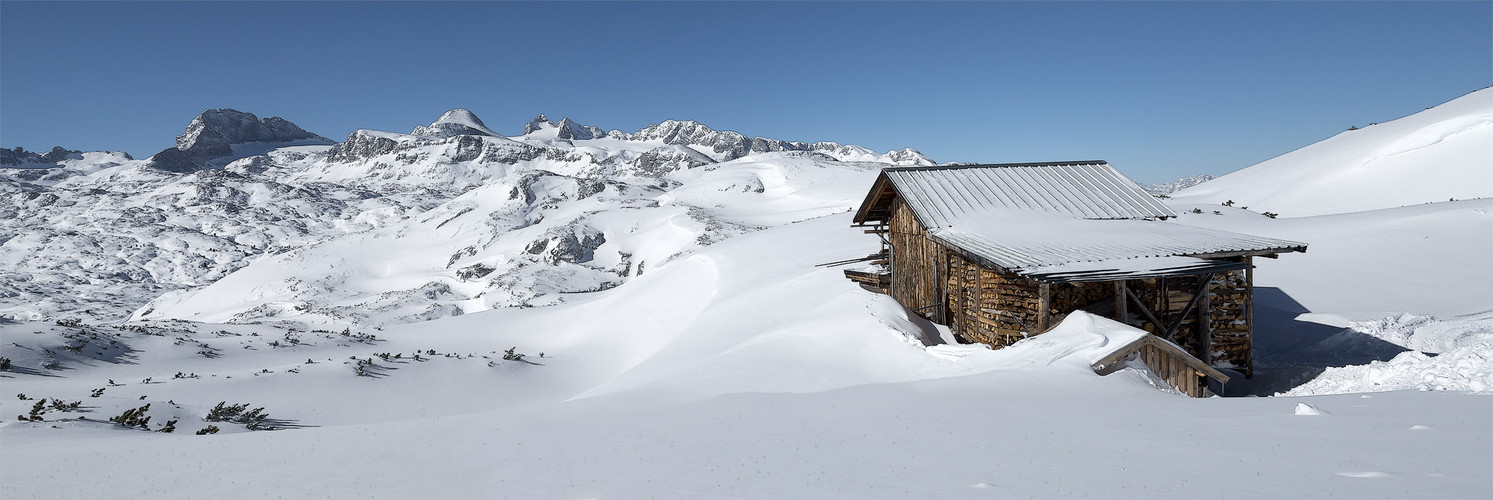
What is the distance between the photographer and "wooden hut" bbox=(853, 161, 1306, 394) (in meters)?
10.6

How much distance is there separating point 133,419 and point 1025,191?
17.6 metres

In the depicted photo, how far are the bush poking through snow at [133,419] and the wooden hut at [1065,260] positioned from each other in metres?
13.4

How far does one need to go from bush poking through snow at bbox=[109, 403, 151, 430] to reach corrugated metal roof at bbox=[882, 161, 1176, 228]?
14080mm

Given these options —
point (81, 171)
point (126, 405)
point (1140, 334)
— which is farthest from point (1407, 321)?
point (81, 171)

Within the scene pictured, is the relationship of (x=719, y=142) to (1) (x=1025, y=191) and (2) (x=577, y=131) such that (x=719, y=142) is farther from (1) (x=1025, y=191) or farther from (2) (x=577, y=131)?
(1) (x=1025, y=191)

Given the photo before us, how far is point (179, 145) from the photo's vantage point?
144 m

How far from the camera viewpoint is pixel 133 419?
9.23m

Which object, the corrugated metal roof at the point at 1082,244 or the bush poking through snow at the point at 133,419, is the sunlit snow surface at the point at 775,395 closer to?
the bush poking through snow at the point at 133,419

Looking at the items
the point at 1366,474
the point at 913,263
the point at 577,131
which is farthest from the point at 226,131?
the point at 1366,474

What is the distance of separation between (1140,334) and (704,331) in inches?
432

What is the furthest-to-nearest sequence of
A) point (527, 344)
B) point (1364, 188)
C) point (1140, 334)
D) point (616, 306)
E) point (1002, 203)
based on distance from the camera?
point (1364, 188) < point (616, 306) < point (527, 344) < point (1002, 203) < point (1140, 334)

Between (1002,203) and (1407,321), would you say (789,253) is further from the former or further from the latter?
(1407,321)

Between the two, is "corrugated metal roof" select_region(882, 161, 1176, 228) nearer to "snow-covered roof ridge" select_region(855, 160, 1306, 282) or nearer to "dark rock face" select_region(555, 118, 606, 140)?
"snow-covered roof ridge" select_region(855, 160, 1306, 282)

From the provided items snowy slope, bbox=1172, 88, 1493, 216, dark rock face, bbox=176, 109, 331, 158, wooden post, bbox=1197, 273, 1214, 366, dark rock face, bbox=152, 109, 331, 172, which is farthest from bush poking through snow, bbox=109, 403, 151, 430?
dark rock face, bbox=176, 109, 331, 158
